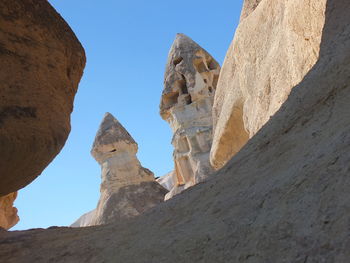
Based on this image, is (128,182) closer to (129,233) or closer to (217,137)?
(217,137)

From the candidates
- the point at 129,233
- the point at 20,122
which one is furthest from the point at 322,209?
the point at 20,122

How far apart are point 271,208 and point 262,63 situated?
3605 millimetres

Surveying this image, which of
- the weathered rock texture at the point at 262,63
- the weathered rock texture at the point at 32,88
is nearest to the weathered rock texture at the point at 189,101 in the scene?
the weathered rock texture at the point at 262,63

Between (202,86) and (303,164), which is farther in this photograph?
(202,86)

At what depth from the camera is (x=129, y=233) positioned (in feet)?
7.91

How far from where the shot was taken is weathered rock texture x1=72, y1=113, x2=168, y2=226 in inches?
569

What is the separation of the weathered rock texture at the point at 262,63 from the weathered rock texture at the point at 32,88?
182 centimetres

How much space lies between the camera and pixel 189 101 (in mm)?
14664

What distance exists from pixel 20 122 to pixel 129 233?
3.23 feet

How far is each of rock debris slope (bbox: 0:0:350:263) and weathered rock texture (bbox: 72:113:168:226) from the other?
458 inches

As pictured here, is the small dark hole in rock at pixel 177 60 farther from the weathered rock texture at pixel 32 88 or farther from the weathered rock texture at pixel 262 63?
the weathered rock texture at pixel 32 88

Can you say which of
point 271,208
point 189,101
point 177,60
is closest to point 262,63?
point 271,208

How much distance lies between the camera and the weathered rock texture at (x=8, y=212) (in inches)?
225

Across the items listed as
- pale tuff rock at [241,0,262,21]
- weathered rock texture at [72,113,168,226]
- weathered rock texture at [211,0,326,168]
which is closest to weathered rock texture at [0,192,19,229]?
weathered rock texture at [211,0,326,168]
